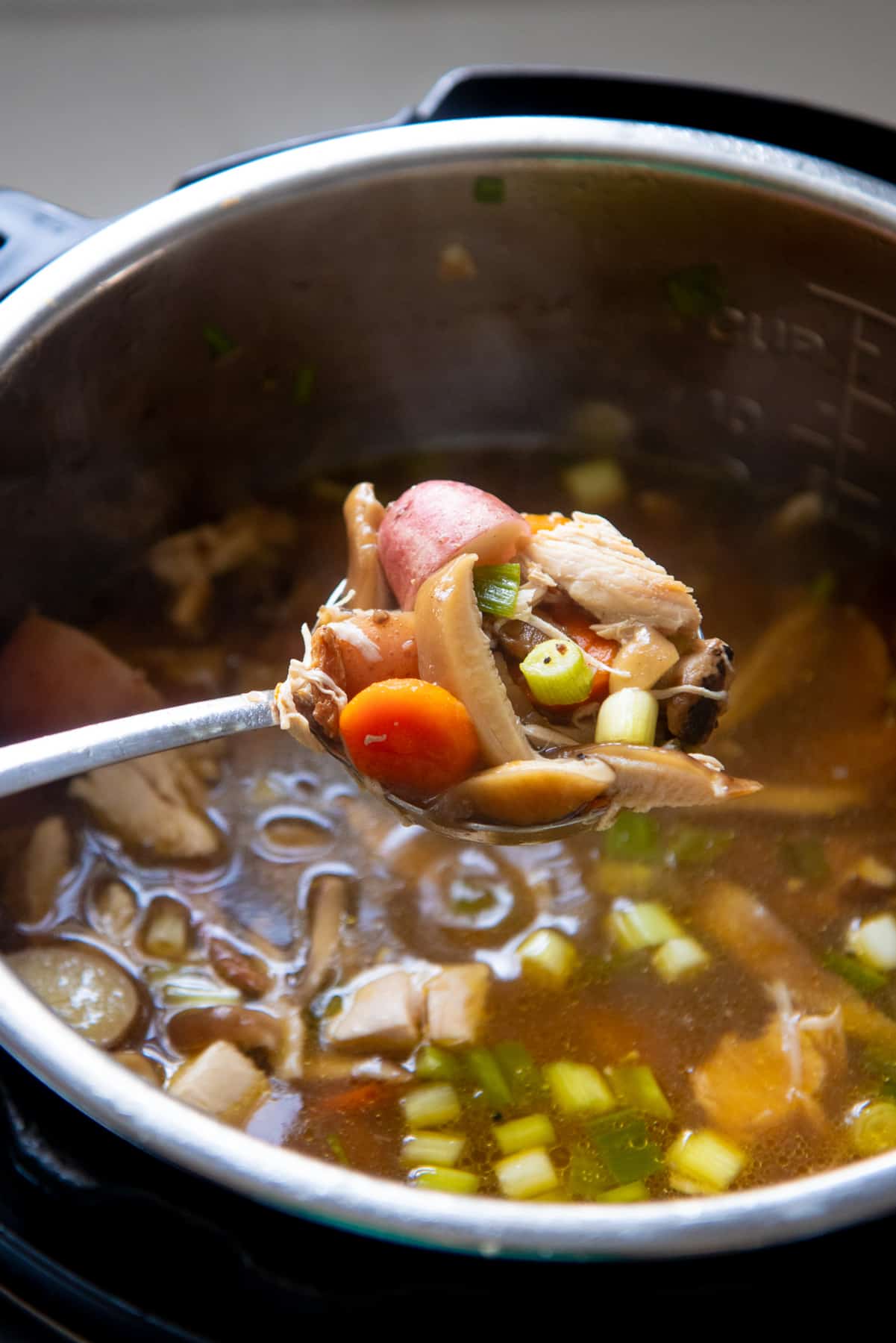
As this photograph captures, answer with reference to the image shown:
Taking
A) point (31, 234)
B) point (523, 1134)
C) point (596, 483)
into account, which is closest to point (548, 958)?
point (523, 1134)

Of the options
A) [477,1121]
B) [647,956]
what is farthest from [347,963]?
→ [647,956]

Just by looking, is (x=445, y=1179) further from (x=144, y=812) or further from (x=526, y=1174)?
(x=144, y=812)

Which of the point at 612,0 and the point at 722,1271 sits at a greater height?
the point at 612,0

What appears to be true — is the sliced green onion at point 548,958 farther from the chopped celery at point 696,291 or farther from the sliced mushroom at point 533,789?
the chopped celery at point 696,291

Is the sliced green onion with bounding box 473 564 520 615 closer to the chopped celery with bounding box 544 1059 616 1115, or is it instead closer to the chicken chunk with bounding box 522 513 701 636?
the chicken chunk with bounding box 522 513 701 636

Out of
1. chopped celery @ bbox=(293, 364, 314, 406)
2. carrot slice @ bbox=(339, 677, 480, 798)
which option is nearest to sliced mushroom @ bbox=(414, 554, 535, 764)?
A: carrot slice @ bbox=(339, 677, 480, 798)

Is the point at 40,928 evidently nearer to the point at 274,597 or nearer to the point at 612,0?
the point at 274,597
